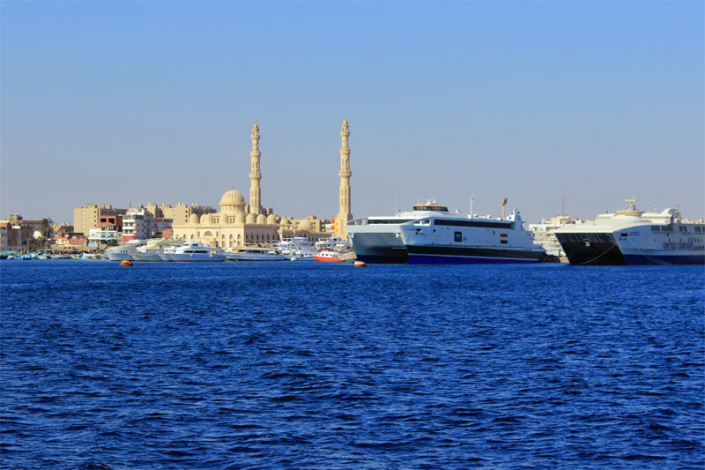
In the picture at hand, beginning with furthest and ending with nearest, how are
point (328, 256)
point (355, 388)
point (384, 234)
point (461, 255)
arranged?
point (328, 256) < point (461, 255) < point (384, 234) < point (355, 388)

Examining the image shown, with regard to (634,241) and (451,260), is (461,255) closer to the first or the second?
(451,260)

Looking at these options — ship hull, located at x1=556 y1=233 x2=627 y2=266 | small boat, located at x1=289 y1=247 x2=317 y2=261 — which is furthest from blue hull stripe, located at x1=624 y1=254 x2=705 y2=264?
small boat, located at x1=289 y1=247 x2=317 y2=261

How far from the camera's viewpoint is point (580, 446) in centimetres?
1722

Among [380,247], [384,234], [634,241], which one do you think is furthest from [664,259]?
[380,247]

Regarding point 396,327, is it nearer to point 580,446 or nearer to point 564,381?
point 564,381

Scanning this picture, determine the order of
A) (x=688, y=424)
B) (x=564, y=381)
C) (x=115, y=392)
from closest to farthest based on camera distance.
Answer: (x=688, y=424) < (x=115, y=392) < (x=564, y=381)

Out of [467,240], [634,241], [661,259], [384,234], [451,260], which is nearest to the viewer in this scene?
[634,241]

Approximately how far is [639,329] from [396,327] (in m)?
9.35

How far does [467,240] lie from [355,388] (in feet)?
325

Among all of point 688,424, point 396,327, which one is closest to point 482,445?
point 688,424

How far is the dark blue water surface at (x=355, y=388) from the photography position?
16.8 meters

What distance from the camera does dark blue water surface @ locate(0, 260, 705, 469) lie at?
55.2 ft

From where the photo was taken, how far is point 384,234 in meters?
116

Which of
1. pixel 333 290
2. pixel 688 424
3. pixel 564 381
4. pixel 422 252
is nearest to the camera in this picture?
pixel 688 424
